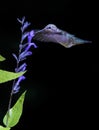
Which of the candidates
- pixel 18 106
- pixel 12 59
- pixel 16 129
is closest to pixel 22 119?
pixel 16 129

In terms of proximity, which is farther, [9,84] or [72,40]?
[9,84]

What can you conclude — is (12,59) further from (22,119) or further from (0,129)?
(0,129)

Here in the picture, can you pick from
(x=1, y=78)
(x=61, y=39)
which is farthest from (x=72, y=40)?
(x=1, y=78)

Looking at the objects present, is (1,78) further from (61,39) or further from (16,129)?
(16,129)

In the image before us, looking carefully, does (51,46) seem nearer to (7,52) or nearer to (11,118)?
(7,52)

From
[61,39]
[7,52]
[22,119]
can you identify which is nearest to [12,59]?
[7,52]

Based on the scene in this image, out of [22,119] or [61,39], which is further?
[22,119]

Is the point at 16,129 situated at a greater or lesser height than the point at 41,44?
lesser
